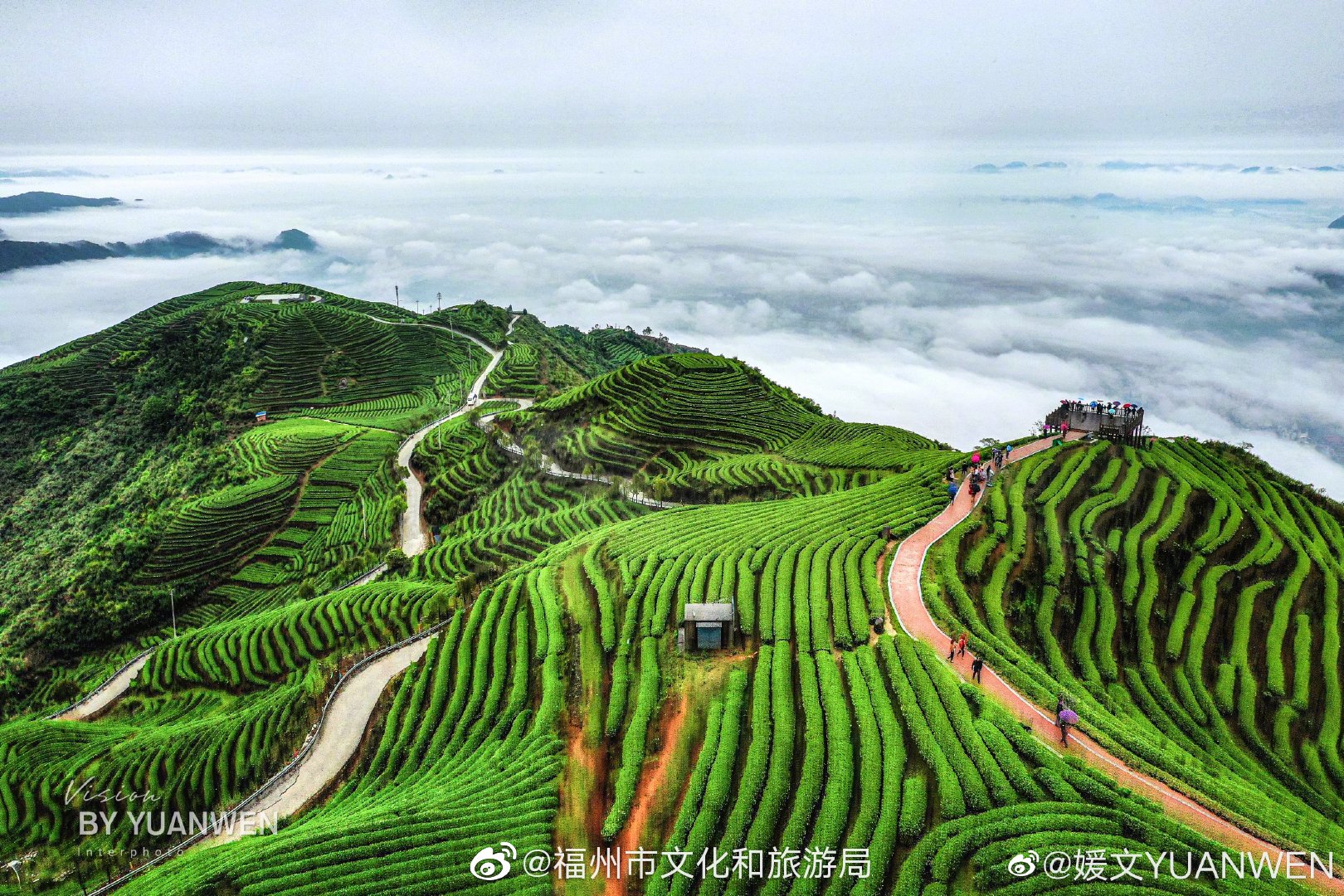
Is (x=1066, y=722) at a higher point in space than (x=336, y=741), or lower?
higher

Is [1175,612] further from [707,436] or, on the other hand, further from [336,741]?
[707,436]

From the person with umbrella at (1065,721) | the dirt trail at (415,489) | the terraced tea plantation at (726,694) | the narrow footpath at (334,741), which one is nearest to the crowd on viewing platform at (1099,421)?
the terraced tea plantation at (726,694)

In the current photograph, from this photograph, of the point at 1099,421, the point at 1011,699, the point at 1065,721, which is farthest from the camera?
the point at 1099,421

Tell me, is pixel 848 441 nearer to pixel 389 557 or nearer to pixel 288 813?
pixel 389 557

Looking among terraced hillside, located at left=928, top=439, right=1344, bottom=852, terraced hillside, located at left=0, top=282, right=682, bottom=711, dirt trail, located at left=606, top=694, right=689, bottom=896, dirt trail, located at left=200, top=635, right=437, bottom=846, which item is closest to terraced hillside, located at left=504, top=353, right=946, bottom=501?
terraced hillside, located at left=0, top=282, right=682, bottom=711

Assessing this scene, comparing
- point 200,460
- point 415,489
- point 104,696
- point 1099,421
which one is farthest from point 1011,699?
point 200,460

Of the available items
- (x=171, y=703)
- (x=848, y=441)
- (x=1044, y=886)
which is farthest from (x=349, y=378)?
(x=1044, y=886)
